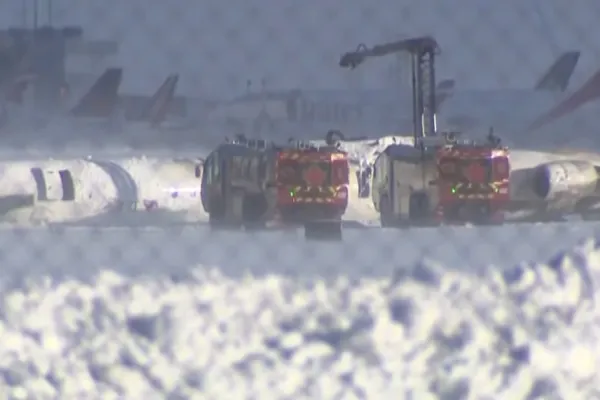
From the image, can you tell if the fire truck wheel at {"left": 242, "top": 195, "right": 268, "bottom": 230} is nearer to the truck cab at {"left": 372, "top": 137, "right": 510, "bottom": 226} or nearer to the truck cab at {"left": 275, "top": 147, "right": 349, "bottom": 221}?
the truck cab at {"left": 275, "top": 147, "right": 349, "bottom": 221}

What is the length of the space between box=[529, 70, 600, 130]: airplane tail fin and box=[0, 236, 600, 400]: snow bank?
21cm

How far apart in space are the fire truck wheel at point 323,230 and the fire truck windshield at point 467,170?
17 centimetres

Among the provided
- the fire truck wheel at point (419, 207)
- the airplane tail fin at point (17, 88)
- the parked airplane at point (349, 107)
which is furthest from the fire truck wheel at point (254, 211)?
the airplane tail fin at point (17, 88)

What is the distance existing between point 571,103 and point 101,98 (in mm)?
694

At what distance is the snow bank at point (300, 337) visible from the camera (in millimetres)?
1318

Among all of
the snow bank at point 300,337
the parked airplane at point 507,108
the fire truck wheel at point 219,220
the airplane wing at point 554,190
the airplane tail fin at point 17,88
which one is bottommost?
the snow bank at point 300,337

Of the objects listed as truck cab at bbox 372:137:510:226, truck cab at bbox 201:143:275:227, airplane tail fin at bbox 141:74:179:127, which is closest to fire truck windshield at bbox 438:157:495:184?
truck cab at bbox 372:137:510:226

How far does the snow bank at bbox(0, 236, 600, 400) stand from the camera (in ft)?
4.33

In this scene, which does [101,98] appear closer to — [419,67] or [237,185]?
[237,185]

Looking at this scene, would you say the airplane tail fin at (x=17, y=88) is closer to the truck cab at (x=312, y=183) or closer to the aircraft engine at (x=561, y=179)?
the truck cab at (x=312, y=183)

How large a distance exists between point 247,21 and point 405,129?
29 cm

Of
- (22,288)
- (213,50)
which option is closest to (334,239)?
(213,50)

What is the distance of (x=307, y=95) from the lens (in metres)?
1.33

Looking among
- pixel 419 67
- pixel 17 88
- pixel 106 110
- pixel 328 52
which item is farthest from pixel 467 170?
pixel 17 88
